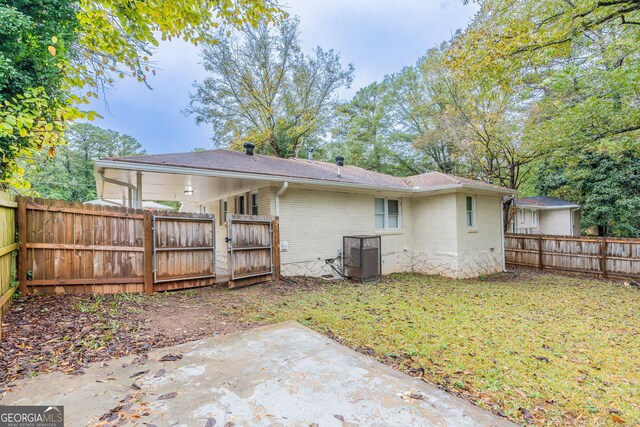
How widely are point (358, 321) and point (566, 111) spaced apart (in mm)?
10652

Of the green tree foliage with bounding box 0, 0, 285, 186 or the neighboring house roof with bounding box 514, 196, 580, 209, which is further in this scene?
the neighboring house roof with bounding box 514, 196, 580, 209

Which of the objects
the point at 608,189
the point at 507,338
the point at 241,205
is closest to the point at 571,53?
the point at 507,338

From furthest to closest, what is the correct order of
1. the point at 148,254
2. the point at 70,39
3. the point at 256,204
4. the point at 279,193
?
1. the point at 256,204
2. the point at 279,193
3. the point at 148,254
4. the point at 70,39

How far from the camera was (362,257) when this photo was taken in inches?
326

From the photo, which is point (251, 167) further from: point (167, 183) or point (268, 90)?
point (268, 90)

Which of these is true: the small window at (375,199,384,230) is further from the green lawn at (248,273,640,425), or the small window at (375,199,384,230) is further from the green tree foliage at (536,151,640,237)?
the green tree foliage at (536,151,640,237)

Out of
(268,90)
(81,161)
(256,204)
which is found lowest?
(256,204)

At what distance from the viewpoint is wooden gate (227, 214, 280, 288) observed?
6.60 m

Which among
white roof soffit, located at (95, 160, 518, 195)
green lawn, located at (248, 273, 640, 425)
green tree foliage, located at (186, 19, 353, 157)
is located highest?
green tree foliage, located at (186, 19, 353, 157)

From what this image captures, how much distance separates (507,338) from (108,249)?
22.7ft

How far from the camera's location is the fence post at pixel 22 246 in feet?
14.4

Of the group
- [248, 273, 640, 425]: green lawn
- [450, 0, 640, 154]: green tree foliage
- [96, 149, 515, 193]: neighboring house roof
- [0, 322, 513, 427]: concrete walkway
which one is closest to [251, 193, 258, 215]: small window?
[96, 149, 515, 193]: neighboring house roof

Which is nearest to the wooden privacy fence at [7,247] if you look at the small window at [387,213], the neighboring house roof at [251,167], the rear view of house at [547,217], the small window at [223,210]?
the neighboring house roof at [251,167]

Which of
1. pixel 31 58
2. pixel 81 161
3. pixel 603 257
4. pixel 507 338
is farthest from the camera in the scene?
pixel 81 161
